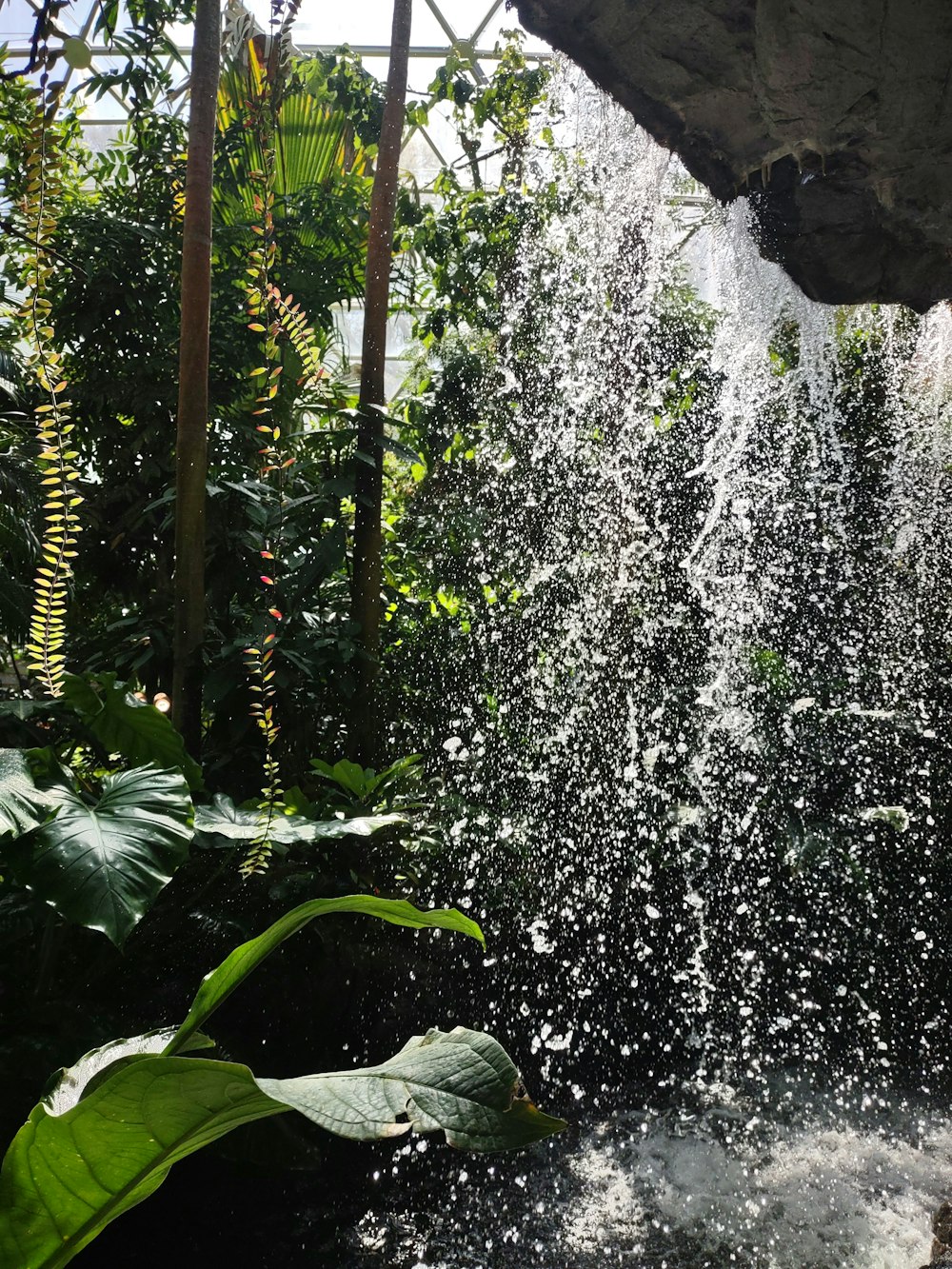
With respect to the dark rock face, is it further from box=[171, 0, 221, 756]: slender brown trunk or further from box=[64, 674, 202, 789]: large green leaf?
box=[64, 674, 202, 789]: large green leaf

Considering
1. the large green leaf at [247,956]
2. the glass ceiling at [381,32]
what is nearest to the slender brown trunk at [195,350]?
the large green leaf at [247,956]

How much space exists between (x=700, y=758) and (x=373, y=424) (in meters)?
2.41

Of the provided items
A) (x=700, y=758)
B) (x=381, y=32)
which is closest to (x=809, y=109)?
(x=700, y=758)

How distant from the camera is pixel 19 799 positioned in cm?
187

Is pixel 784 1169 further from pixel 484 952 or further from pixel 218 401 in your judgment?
pixel 218 401

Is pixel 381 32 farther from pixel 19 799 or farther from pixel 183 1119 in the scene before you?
pixel 183 1119

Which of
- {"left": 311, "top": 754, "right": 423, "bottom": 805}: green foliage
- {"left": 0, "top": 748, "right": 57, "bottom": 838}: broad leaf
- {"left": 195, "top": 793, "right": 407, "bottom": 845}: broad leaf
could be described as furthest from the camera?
{"left": 311, "top": 754, "right": 423, "bottom": 805}: green foliage

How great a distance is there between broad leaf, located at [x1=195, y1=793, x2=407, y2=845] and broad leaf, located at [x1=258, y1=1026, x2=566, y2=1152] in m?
1.47

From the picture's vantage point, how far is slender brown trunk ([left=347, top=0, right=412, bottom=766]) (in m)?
3.70

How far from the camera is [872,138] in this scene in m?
2.34

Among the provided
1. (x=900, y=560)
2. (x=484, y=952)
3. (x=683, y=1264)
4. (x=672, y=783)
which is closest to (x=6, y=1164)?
(x=683, y=1264)

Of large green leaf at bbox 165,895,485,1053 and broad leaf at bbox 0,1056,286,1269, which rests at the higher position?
large green leaf at bbox 165,895,485,1053

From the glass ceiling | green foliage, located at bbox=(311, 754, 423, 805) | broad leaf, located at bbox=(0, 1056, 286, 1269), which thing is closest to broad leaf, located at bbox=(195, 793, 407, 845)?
green foliage, located at bbox=(311, 754, 423, 805)

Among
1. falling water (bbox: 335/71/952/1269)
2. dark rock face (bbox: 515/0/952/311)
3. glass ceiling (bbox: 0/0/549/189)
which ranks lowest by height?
falling water (bbox: 335/71/952/1269)
